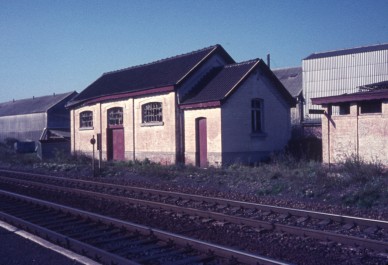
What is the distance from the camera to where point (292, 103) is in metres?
24.7

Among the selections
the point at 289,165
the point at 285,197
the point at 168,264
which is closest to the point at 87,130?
the point at 289,165

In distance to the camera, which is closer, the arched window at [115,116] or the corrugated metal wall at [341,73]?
the arched window at [115,116]

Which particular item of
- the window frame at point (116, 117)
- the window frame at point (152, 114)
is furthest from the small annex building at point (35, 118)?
the window frame at point (152, 114)

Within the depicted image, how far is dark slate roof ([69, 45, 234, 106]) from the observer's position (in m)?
24.3

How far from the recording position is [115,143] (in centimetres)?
2723

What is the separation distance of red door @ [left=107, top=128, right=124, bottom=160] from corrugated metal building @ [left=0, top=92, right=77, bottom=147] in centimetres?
2411

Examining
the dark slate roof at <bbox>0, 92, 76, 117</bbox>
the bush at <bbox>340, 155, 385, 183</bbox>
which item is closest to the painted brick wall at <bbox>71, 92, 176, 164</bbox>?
the bush at <bbox>340, 155, 385, 183</bbox>

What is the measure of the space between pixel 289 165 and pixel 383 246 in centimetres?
1166

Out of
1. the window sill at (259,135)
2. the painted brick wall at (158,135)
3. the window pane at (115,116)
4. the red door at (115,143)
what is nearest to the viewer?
the window sill at (259,135)

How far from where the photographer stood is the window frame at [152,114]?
2388 centimetres

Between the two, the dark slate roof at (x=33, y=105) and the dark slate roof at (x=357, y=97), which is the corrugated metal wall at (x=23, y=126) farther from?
the dark slate roof at (x=357, y=97)

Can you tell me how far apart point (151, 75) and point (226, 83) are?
6780mm

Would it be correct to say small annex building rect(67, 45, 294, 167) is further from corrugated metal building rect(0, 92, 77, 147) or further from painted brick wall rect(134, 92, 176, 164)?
corrugated metal building rect(0, 92, 77, 147)

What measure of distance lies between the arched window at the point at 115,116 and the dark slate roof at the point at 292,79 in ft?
73.1
